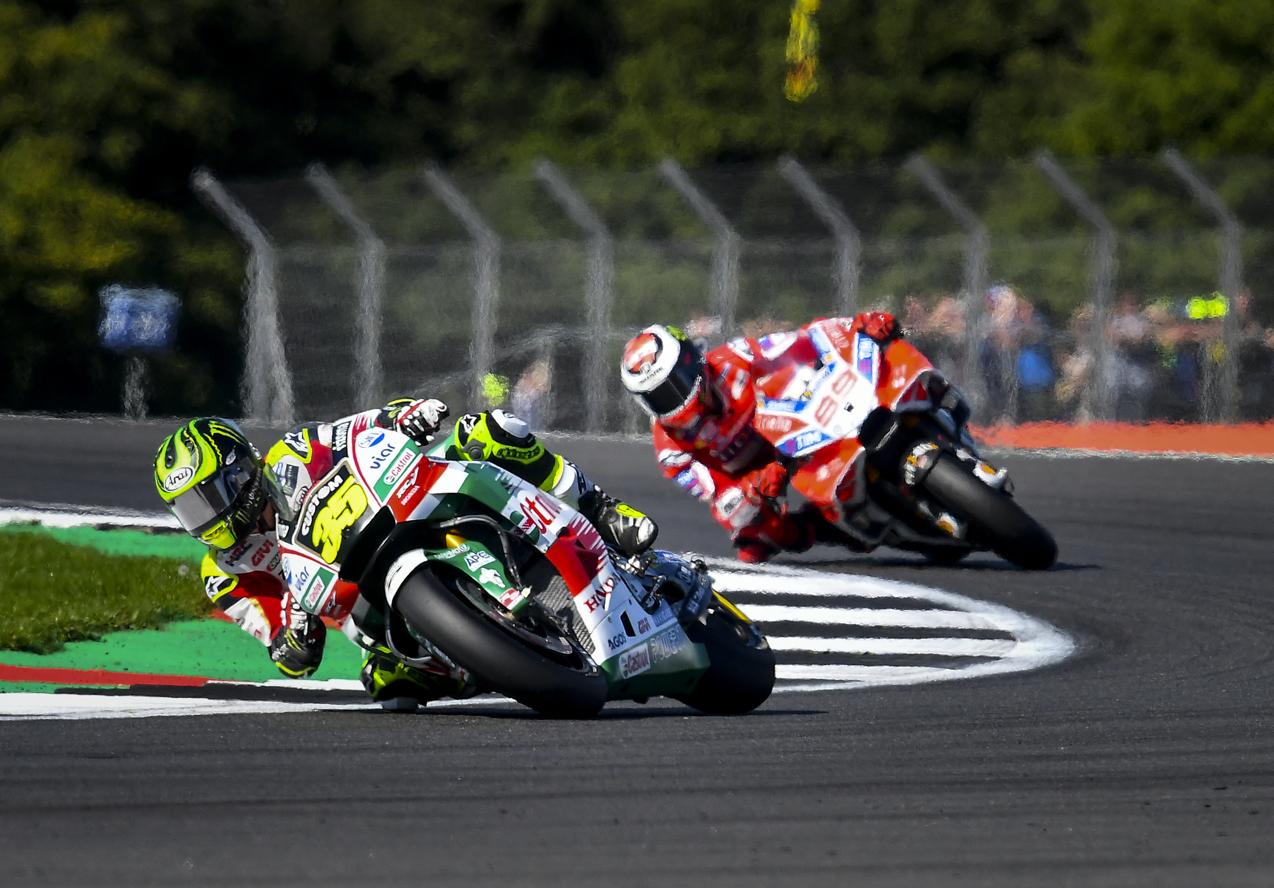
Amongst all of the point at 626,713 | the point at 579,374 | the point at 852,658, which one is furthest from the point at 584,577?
the point at 579,374

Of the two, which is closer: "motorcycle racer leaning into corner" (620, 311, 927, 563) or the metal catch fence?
"motorcycle racer leaning into corner" (620, 311, 927, 563)

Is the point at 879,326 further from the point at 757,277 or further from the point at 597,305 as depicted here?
the point at 597,305

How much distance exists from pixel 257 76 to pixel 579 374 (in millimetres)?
13064

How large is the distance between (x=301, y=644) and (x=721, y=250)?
14872mm

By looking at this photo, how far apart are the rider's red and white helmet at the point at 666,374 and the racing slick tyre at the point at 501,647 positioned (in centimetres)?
471

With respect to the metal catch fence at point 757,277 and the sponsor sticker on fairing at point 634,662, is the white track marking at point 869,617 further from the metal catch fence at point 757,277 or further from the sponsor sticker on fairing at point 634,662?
the metal catch fence at point 757,277

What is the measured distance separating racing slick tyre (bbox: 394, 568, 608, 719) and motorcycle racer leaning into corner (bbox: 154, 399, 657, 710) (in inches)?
20.8

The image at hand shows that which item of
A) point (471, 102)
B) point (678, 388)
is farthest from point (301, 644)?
point (471, 102)

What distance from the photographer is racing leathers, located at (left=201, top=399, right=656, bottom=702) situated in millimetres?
8508

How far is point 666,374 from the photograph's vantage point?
12.8 m

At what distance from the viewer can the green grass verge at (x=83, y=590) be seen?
11.0 meters

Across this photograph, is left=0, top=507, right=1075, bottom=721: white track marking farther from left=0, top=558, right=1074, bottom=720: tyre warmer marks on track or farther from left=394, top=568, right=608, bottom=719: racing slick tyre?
left=394, top=568, right=608, bottom=719: racing slick tyre

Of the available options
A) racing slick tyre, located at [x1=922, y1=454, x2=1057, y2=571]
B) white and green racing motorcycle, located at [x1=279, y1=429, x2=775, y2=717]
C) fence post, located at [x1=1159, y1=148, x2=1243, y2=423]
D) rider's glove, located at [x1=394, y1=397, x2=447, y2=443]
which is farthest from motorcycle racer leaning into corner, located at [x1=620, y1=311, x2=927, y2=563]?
fence post, located at [x1=1159, y1=148, x2=1243, y2=423]

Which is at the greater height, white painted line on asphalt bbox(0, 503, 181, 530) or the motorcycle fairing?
the motorcycle fairing
